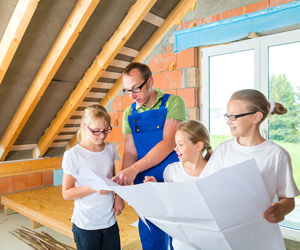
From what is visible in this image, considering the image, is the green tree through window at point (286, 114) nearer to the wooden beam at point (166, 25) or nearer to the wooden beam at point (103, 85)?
the wooden beam at point (166, 25)

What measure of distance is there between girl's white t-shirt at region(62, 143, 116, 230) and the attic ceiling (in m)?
1.49

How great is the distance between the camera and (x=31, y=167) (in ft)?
13.5

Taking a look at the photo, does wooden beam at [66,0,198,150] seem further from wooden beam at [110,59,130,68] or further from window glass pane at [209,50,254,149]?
window glass pane at [209,50,254,149]

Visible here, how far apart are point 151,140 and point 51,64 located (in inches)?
69.8

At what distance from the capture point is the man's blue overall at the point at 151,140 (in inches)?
60.1

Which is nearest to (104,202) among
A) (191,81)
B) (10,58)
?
(10,58)

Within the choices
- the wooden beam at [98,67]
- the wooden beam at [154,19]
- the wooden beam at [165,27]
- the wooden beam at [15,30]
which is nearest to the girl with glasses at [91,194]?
the wooden beam at [15,30]

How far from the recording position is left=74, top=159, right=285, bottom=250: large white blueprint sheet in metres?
0.58

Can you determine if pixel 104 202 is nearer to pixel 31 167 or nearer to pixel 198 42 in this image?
pixel 198 42

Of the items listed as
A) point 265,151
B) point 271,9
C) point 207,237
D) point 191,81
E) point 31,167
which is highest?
point 271,9

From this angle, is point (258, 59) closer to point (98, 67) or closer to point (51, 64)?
point (98, 67)

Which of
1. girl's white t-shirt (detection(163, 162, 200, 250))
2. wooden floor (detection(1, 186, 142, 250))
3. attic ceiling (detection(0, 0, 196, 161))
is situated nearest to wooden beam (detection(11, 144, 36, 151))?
attic ceiling (detection(0, 0, 196, 161))

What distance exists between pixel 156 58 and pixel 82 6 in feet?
4.04

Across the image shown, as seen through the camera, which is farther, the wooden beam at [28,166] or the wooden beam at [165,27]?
the wooden beam at [28,166]
